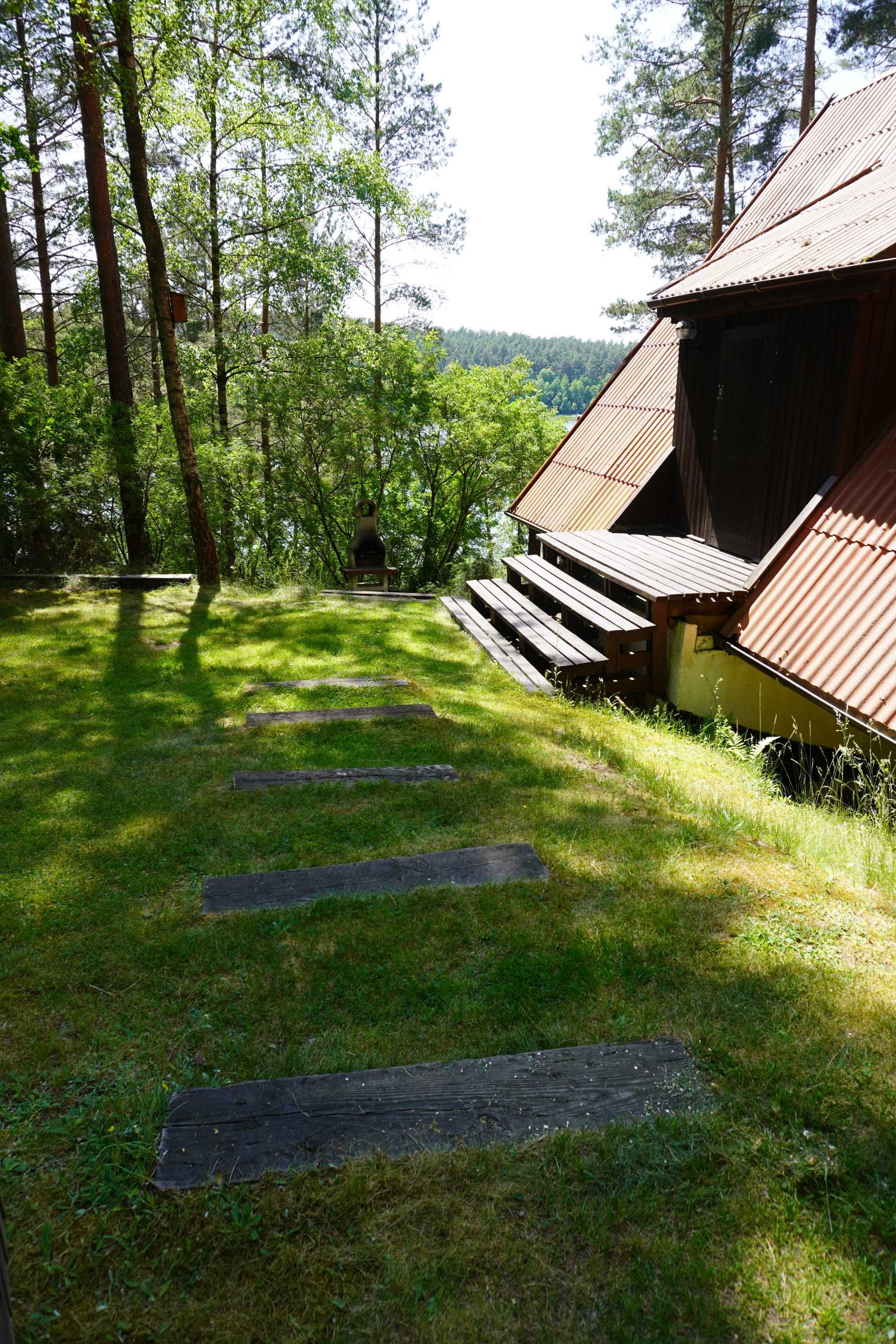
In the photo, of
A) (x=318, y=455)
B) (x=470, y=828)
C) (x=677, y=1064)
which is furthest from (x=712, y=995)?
(x=318, y=455)

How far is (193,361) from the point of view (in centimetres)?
1659

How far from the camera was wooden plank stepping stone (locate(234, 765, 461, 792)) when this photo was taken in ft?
15.9

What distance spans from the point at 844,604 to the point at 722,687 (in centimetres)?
177

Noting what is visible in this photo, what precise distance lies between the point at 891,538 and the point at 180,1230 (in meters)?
6.13

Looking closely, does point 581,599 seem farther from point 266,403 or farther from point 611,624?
point 266,403

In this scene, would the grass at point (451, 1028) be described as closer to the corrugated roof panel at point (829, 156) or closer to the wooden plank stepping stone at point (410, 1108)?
the wooden plank stepping stone at point (410, 1108)

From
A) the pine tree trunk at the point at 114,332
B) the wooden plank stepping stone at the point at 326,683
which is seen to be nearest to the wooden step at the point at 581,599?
the wooden plank stepping stone at the point at 326,683

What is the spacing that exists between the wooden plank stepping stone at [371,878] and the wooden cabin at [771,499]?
286 centimetres

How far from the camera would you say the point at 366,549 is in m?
14.3

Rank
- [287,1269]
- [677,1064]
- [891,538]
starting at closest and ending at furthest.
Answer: [287,1269] < [677,1064] < [891,538]

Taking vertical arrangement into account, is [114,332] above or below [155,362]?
below

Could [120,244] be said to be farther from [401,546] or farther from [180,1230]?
[180,1230]

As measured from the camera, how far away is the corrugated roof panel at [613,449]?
10.7 meters

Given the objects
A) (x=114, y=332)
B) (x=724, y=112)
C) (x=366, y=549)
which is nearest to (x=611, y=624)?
(x=366, y=549)
